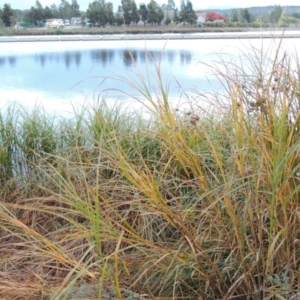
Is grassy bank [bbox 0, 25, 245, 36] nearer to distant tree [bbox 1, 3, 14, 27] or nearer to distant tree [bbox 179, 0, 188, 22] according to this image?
distant tree [bbox 179, 0, 188, 22]

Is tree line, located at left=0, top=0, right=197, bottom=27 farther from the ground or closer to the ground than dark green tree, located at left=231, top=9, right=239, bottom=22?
farther from the ground

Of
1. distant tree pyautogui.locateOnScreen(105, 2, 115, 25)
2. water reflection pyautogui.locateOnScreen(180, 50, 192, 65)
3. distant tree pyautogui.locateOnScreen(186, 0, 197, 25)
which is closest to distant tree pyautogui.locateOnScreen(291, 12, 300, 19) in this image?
distant tree pyautogui.locateOnScreen(186, 0, 197, 25)

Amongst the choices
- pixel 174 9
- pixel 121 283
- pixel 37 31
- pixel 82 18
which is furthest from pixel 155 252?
pixel 37 31

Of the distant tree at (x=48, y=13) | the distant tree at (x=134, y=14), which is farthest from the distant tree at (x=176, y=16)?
the distant tree at (x=48, y=13)

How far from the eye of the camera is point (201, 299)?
44.0 inches

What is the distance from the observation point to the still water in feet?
5.63

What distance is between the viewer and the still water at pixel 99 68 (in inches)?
→ 67.6

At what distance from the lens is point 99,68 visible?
258 centimetres

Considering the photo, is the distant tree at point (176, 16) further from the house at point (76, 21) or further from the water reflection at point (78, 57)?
the house at point (76, 21)

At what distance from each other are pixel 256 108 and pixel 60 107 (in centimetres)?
138

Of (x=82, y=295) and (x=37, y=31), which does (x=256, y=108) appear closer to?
(x=82, y=295)

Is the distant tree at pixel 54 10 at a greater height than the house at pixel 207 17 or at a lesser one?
greater

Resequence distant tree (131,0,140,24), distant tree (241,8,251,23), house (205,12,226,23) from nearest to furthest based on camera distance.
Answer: distant tree (241,8,251,23) < house (205,12,226,23) < distant tree (131,0,140,24)

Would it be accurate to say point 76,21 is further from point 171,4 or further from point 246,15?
point 246,15
